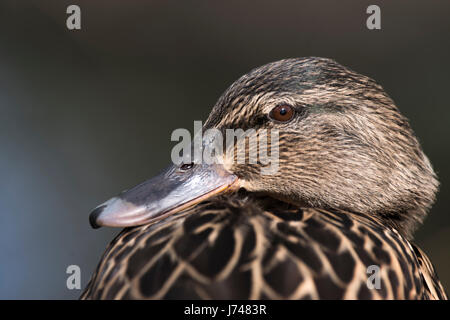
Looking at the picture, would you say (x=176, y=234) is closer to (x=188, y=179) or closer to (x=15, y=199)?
(x=188, y=179)

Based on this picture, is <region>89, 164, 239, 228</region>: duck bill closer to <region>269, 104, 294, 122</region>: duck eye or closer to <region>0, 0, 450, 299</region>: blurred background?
<region>269, 104, 294, 122</region>: duck eye

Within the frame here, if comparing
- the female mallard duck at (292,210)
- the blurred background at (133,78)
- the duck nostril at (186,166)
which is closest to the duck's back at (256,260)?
the female mallard duck at (292,210)

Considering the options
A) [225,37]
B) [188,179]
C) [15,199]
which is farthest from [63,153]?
[188,179]

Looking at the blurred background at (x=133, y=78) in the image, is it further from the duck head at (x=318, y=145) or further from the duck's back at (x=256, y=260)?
the duck's back at (x=256, y=260)

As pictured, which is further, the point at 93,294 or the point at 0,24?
the point at 0,24

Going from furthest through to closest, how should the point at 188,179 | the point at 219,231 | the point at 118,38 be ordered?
the point at 118,38 → the point at 188,179 → the point at 219,231
